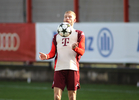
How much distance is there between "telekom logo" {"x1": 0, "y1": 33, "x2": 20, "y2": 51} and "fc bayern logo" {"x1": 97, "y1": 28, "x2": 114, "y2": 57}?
3.39 metres

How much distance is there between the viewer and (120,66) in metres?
14.4

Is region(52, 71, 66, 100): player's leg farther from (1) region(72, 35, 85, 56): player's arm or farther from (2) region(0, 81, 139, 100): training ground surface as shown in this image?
(2) region(0, 81, 139, 100): training ground surface

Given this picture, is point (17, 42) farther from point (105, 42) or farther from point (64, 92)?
point (64, 92)

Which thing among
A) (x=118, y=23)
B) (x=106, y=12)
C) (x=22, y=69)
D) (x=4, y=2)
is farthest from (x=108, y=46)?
(x=4, y=2)

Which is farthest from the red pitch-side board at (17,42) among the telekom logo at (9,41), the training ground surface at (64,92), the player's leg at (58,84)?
the player's leg at (58,84)

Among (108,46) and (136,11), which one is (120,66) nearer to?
(108,46)

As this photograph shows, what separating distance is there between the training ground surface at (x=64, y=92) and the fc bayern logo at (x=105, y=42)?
48.5 inches

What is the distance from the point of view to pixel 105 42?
14039mm

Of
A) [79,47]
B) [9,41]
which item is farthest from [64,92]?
[79,47]

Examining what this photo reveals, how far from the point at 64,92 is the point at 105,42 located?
2.68m

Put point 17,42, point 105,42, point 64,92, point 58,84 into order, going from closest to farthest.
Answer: point 58,84, point 64,92, point 105,42, point 17,42

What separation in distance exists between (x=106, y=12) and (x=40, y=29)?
272cm

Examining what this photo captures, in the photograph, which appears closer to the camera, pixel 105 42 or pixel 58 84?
pixel 58 84

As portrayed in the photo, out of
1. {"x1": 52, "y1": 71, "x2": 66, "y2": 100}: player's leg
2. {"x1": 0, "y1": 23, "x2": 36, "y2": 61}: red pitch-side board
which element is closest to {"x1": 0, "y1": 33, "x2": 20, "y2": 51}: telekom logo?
{"x1": 0, "y1": 23, "x2": 36, "y2": 61}: red pitch-side board
